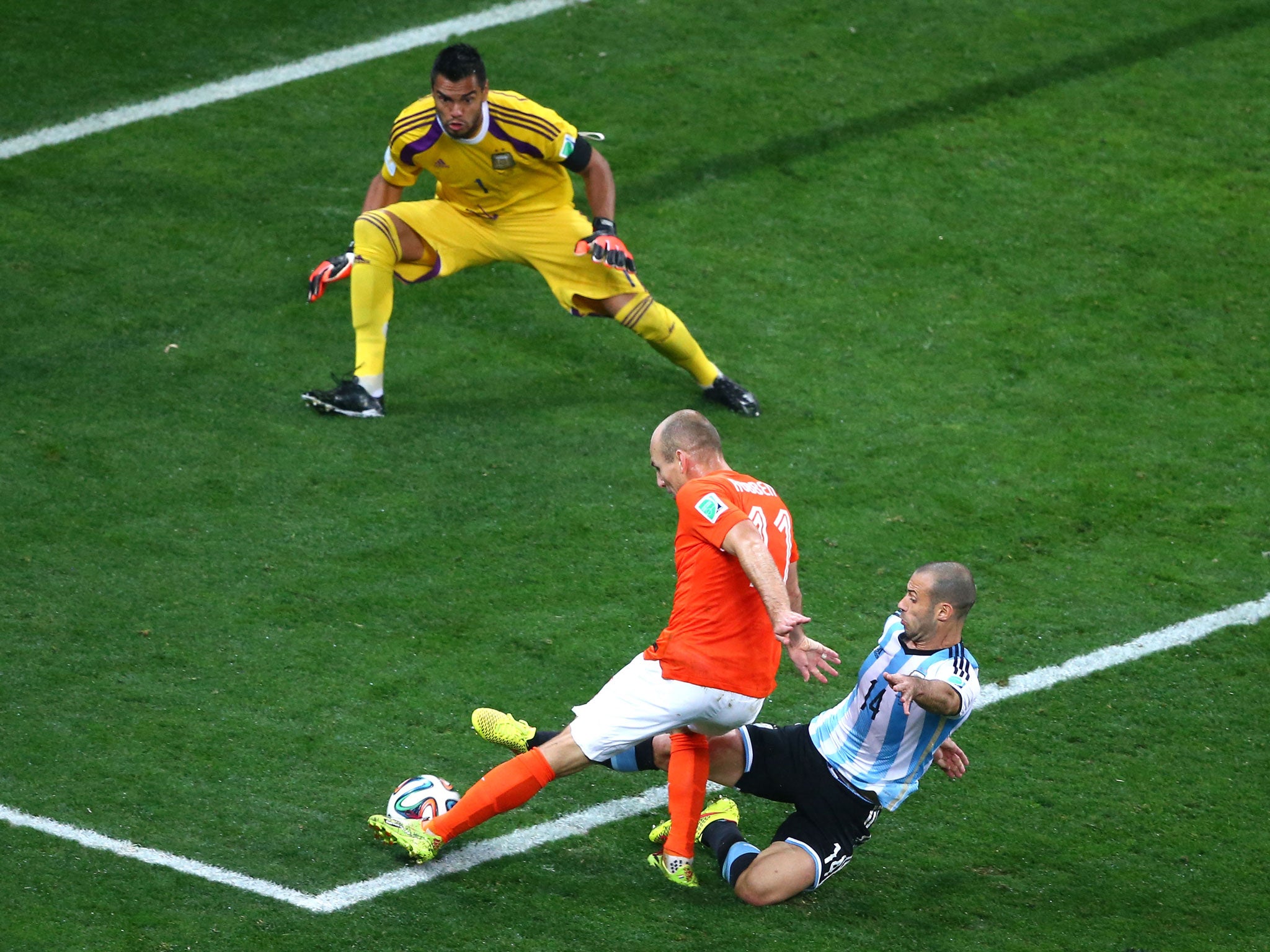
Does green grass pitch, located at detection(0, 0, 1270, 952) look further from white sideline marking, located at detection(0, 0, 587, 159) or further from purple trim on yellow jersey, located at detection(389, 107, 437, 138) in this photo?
purple trim on yellow jersey, located at detection(389, 107, 437, 138)

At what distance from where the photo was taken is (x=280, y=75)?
11797mm

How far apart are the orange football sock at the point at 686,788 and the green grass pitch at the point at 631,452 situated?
0.67 ft

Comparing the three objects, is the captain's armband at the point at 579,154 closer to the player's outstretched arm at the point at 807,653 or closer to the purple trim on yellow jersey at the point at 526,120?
the purple trim on yellow jersey at the point at 526,120

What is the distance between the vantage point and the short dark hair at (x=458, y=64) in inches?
303

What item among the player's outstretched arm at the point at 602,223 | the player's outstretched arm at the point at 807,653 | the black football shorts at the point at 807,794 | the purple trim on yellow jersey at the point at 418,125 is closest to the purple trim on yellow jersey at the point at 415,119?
the purple trim on yellow jersey at the point at 418,125

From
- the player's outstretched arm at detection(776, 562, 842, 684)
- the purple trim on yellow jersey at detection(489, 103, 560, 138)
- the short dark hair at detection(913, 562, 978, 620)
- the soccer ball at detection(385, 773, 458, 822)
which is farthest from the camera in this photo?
the purple trim on yellow jersey at detection(489, 103, 560, 138)

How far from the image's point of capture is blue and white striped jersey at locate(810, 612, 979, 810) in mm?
4992

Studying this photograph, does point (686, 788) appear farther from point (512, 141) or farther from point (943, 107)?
point (943, 107)

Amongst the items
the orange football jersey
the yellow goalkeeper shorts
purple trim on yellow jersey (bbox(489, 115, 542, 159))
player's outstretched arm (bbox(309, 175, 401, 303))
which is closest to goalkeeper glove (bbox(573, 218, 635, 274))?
the yellow goalkeeper shorts

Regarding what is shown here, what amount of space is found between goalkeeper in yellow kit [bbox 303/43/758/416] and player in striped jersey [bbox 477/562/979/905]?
344cm

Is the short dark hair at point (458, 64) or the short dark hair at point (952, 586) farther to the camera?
the short dark hair at point (458, 64)

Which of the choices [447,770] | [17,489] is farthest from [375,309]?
[447,770]

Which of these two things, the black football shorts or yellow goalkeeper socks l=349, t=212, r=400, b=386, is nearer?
the black football shorts

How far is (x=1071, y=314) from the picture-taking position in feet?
31.4
